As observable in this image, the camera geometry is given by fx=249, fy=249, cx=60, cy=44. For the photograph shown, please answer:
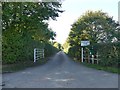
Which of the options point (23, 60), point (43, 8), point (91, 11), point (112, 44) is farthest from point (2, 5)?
point (91, 11)

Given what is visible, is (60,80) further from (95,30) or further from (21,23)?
(95,30)

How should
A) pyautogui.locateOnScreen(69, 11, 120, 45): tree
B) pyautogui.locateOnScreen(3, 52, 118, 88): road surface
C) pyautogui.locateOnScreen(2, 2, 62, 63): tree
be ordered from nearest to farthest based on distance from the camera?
pyautogui.locateOnScreen(3, 52, 118, 88): road surface → pyautogui.locateOnScreen(2, 2, 62, 63): tree → pyautogui.locateOnScreen(69, 11, 120, 45): tree

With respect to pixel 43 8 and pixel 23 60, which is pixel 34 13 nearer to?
pixel 43 8

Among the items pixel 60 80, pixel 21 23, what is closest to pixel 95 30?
pixel 21 23

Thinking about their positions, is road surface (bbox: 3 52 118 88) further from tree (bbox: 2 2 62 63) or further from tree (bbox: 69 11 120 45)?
tree (bbox: 69 11 120 45)

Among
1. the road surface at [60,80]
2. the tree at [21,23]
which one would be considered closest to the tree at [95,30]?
the tree at [21,23]

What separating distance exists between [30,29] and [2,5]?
14.8 ft

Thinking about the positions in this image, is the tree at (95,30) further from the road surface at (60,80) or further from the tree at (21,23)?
the road surface at (60,80)

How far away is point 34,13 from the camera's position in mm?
19641

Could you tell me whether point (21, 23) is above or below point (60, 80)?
above

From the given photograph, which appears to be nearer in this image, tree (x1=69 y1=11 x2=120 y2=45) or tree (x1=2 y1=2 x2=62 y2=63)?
tree (x1=2 y1=2 x2=62 y2=63)

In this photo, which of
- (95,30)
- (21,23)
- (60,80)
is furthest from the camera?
(95,30)

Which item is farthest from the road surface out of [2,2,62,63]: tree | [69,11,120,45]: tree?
[69,11,120,45]: tree

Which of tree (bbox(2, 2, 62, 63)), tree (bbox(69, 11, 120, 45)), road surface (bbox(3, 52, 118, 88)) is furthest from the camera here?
tree (bbox(69, 11, 120, 45))
